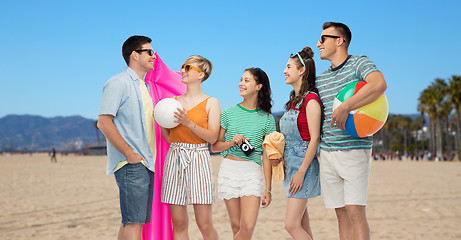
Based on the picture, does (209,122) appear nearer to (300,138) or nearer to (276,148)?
(276,148)

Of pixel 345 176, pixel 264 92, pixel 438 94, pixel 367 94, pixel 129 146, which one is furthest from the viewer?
pixel 438 94

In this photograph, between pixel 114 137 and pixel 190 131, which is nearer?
pixel 114 137

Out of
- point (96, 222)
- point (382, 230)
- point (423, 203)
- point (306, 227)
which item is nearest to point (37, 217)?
point (96, 222)

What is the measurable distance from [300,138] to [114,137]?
1.93 m

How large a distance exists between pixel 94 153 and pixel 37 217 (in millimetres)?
94920

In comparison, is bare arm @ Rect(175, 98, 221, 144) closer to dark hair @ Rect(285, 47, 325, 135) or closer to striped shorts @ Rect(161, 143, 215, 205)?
striped shorts @ Rect(161, 143, 215, 205)

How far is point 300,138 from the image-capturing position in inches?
184

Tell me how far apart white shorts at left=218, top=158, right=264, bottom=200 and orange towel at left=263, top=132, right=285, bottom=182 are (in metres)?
0.25

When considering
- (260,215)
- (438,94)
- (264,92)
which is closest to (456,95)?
(438,94)

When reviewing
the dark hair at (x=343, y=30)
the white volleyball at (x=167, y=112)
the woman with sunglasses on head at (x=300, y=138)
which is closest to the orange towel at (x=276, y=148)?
the woman with sunglasses on head at (x=300, y=138)

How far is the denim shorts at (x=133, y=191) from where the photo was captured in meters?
4.51

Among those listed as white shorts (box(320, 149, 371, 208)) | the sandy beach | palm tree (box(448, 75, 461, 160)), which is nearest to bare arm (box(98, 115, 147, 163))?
white shorts (box(320, 149, 371, 208))

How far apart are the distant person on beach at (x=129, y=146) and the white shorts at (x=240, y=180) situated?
0.80m

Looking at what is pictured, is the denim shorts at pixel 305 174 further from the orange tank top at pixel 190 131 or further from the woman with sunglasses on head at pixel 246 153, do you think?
the orange tank top at pixel 190 131
